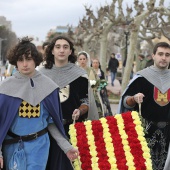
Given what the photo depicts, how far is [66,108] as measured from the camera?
4.71 m

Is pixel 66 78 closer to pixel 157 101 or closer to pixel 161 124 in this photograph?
pixel 157 101

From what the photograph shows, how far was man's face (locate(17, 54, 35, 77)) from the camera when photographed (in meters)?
3.50

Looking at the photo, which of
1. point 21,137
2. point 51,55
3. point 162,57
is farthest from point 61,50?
point 21,137

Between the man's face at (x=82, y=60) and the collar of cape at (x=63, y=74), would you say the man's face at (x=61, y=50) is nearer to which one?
the collar of cape at (x=63, y=74)

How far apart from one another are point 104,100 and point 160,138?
5258 millimetres

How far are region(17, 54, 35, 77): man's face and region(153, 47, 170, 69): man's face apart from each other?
1843 mm

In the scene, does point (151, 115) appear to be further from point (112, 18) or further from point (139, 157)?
point (112, 18)

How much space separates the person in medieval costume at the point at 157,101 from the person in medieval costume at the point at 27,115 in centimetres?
143

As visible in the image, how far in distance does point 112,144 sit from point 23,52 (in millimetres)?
1440

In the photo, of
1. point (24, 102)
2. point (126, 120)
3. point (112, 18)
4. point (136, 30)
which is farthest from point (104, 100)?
point (112, 18)

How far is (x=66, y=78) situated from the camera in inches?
189

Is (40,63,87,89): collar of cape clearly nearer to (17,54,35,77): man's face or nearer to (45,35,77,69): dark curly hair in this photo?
(45,35,77,69): dark curly hair

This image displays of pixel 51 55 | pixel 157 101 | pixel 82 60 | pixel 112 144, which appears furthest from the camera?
pixel 82 60

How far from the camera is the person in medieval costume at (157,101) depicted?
4805 millimetres
